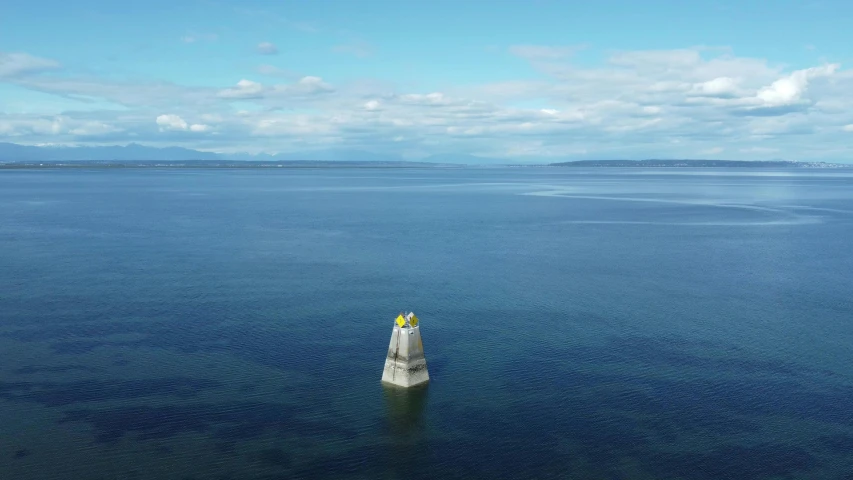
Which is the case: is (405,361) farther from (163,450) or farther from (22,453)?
(22,453)

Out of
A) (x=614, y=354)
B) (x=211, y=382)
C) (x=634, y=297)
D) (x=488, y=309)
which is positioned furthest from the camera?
(x=634, y=297)

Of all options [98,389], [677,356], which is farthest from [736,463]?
[98,389]

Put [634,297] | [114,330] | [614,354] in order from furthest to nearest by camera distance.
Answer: [634,297] < [114,330] < [614,354]

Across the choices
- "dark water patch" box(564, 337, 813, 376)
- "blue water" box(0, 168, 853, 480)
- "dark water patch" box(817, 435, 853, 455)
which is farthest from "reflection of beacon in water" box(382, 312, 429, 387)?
"dark water patch" box(817, 435, 853, 455)

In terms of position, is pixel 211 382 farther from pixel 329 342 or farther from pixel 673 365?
pixel 673 365

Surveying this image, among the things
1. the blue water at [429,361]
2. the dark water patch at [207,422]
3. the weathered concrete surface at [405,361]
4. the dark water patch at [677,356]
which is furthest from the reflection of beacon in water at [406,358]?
the dark water patch at [677,356]

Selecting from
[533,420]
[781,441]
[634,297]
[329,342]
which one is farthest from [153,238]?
[781,441]
